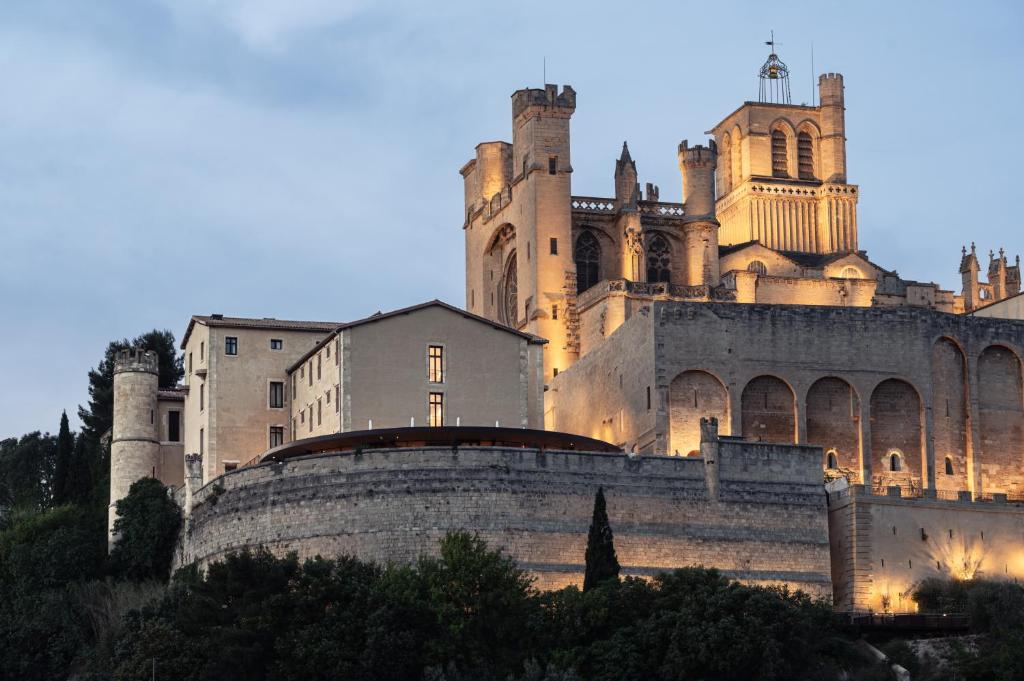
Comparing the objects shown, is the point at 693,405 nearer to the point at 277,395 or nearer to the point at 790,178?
the point at 277,395

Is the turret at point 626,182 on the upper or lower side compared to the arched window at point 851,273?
upper

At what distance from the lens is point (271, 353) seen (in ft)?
264

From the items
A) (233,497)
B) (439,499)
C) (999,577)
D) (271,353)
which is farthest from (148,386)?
(999,577)

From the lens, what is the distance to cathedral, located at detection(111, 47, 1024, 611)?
68062 millimetres

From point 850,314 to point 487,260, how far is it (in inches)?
1018

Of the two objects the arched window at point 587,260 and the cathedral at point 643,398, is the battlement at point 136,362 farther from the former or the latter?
the arched window at point 587,260

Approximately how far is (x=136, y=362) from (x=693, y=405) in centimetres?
2145

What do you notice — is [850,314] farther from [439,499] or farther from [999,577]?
[439,499]

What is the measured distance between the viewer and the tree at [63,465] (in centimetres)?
8425

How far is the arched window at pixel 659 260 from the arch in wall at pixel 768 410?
662 inches

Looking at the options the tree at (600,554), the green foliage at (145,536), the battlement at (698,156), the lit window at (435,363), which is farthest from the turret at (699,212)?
the tree at (600,554)

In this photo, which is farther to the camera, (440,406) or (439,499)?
(440,406)

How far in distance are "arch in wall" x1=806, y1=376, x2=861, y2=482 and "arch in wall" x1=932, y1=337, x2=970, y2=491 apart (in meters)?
3.21

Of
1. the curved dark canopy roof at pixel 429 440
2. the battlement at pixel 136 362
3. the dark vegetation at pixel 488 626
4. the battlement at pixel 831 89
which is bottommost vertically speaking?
the dark vegetation at pixel 488 626
